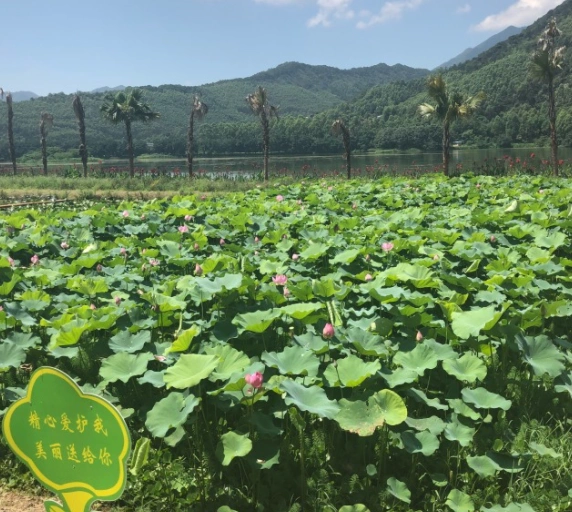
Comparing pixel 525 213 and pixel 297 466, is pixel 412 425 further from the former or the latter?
pixel 525 213

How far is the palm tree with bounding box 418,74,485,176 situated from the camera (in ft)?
60.6

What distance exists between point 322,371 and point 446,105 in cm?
1844

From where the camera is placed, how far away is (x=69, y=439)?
1.46m

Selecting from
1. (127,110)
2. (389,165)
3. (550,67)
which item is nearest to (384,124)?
(389,165)

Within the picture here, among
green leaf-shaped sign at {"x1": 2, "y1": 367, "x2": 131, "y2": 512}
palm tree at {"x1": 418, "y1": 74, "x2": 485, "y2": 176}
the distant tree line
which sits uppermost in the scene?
the distant tree line

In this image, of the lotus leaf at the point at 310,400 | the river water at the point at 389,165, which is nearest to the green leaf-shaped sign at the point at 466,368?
the lotus leaf at the point at 310,400

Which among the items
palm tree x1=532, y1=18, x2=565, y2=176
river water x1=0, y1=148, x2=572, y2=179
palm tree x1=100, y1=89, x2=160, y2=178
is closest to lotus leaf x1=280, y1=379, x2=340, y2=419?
river water x1=0, y1=148, x2=572, y2=179

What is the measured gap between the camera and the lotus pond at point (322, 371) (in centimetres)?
200

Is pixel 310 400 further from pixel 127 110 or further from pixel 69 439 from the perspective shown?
pixel 127 110

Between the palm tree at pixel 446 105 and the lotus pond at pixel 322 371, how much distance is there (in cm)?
1568

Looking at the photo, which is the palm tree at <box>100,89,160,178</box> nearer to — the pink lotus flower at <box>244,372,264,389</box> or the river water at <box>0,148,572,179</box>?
the river water at <box>0,148,572,179</box>

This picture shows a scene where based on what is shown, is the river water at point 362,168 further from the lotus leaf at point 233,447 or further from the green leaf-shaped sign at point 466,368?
the lotus leaf at point 233,447

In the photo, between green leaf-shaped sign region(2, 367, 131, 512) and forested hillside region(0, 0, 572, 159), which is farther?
forested hillside region(0, 0, 572, 159)

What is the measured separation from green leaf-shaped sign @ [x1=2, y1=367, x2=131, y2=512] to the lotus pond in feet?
1.12
